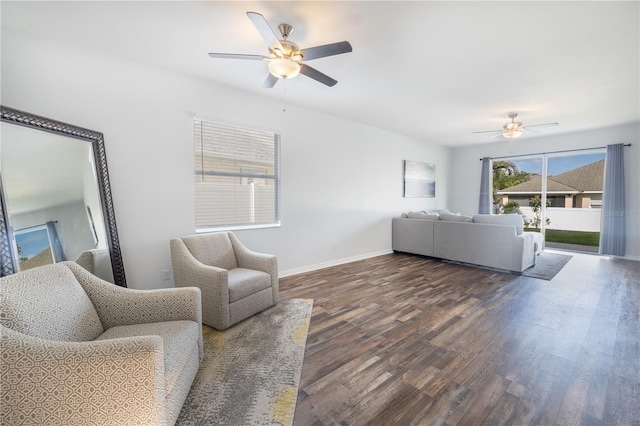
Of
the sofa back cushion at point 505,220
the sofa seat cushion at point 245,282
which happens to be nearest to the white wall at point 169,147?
the sofa seat cushion at point 245,282

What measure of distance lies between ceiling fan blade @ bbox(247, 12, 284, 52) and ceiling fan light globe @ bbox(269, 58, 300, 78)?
0.09 meters

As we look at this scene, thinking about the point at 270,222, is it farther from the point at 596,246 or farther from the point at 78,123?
the point at 596,246

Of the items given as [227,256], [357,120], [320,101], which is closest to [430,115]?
[357,120]

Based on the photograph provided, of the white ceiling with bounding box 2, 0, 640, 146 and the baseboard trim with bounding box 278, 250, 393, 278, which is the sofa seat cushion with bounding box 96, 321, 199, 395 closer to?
the white ceiling with bounding box 2, 0, 640, 146

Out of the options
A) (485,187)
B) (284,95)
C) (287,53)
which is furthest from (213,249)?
(485,187)

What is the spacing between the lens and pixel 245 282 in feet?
8.50

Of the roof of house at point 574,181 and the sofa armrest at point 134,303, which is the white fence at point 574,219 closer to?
the roof of house at point 574,181

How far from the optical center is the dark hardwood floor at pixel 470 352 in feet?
5.09

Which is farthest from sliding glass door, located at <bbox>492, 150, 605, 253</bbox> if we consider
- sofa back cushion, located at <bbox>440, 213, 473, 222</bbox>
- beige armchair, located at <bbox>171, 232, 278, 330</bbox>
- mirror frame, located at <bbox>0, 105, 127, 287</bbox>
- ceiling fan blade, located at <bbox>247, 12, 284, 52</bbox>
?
mirror frame, located at <bbox>0, 105, 127, 287</bbox>

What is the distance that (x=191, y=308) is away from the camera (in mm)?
1743

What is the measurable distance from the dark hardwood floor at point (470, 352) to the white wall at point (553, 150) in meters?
2.27

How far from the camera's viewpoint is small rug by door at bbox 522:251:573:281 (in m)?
4.14

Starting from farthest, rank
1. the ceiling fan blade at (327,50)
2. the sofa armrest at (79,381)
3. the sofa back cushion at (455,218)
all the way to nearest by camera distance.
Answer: the sofa back cushion at (455,218), the ceiling fan blade at (327,50), the sofa armrest at (79,381)

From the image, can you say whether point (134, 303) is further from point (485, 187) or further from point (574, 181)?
point (574, 181)
